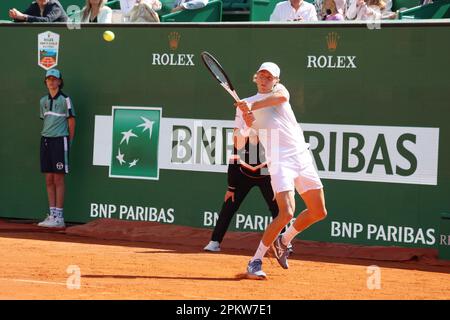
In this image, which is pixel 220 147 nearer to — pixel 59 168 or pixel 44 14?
pixel 59 168

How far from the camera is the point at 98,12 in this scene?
12750 millimetres

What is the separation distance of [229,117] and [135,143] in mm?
1327

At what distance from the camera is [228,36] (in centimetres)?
1156

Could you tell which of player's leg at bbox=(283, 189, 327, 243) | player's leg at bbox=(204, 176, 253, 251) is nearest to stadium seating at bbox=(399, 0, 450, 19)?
player's leg at bbox=(204, 176, 253, 251)

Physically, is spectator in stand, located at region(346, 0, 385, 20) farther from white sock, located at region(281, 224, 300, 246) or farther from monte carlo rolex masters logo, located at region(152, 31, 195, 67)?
white sock, located at region(281, 224, 300, 246)

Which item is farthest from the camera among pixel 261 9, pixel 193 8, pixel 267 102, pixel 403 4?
pixel 261 9

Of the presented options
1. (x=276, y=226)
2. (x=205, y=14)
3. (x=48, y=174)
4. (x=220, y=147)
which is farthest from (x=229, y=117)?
(x=276, y=226)

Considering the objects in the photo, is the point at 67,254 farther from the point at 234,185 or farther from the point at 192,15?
the point at 192,15

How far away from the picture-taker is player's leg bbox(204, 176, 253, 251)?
1034 cm

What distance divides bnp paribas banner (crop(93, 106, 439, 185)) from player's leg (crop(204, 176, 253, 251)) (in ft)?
3.55

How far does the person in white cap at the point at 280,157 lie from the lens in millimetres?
8305

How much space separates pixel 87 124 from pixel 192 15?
203 centimetres

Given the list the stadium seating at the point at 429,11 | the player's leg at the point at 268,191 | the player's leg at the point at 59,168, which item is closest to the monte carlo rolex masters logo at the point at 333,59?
the stadium seating at the point at 429,11
